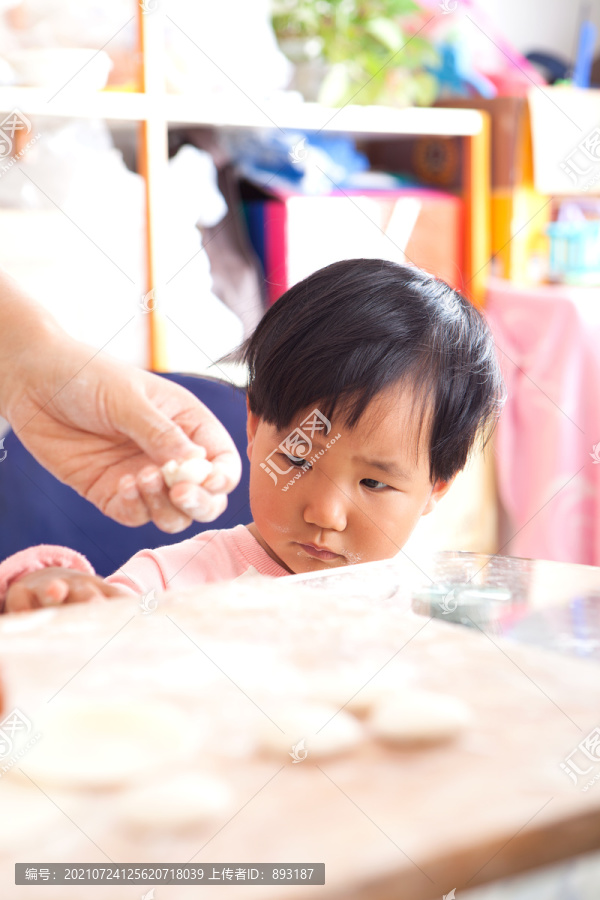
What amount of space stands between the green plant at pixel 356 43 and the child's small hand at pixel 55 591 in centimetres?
106

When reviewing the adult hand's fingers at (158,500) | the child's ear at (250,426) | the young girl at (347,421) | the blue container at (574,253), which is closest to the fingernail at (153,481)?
the adult hand's fingers at (158,500)

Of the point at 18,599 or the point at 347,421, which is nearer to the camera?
the point at 18,599

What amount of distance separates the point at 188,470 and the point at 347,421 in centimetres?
19

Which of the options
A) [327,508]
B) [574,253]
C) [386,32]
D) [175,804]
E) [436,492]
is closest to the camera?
[175,804]

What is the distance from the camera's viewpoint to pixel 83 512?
84cm

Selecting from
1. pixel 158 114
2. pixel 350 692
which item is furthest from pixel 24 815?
pixel 158 114

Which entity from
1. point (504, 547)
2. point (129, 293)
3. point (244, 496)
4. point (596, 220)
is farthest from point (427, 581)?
point (596, 220)

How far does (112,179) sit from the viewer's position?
1224 mm

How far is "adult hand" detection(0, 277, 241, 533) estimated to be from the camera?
0.58 meters

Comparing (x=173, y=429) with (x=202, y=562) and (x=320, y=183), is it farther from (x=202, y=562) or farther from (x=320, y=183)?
(x=320, y=183)

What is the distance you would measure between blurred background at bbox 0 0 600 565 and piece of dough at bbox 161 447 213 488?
336 mm

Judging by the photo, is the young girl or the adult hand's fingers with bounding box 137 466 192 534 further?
the young girl

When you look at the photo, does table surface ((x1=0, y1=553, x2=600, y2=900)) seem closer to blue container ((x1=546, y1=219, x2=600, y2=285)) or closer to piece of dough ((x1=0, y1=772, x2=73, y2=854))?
piece of dough ((x1=0, y1=772, x2=73, y2=854))

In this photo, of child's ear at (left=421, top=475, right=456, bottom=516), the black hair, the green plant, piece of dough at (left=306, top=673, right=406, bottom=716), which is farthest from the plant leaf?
piece of dough at (left=306, top=673, right=406, bottom=716)
